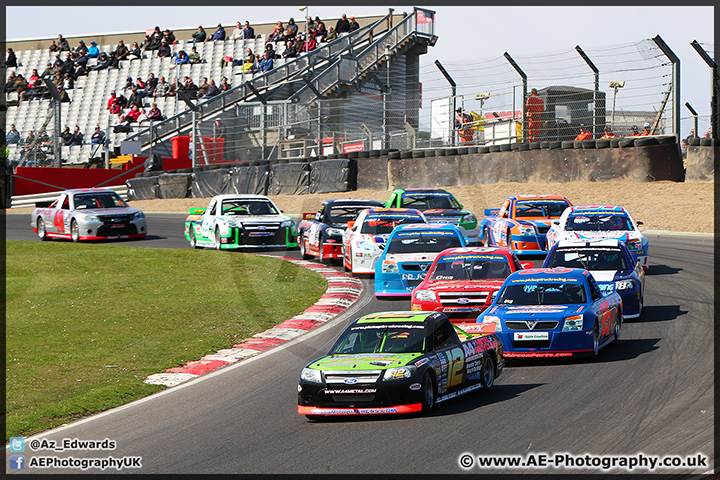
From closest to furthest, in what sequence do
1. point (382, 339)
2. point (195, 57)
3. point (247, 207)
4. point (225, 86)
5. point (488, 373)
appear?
point (382, 339) → point (488, 373) → point (247, 207) → point (225, 86) → point (195, 57)

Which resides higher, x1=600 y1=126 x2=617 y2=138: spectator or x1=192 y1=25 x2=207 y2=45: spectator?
x1=192 y1=25 x2=207 y2=45: spectator

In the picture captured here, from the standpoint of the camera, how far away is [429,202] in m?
22.6

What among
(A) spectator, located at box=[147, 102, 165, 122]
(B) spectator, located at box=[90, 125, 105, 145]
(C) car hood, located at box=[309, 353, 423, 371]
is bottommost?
(C) car hood, located at box=[309, 353, 423, 371]

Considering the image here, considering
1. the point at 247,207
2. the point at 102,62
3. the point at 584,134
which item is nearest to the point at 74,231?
the point at 247,207

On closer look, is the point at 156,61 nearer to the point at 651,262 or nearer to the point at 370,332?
the point at 651,262

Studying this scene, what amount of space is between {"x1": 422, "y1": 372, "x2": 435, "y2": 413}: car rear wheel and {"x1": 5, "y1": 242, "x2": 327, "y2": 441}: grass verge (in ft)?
11.1

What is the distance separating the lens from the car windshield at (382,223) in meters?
18.1

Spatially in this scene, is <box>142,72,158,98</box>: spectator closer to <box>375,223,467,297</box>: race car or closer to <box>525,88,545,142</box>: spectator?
<box>525,88,545,142</box>: spectator

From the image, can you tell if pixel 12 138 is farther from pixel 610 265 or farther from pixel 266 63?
pixel 610 265

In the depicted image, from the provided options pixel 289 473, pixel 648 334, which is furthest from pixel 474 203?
pixel 289 473

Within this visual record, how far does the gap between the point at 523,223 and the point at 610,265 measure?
591cm

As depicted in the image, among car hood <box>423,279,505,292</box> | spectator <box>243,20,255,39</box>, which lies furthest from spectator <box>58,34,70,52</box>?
car hood <box>423,279,505,292</box>

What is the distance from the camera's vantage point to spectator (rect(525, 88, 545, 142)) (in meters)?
28.7

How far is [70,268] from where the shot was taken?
65.3ft
